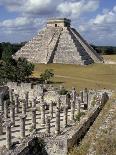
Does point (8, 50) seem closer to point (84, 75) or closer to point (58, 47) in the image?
point (84, 75)

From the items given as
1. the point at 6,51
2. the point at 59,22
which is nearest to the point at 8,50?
the point at 6,51

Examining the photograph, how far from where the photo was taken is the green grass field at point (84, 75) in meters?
57.0

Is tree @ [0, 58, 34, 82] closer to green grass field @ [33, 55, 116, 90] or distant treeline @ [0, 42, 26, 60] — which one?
distant treeline @ [0, 42, 26, 60]

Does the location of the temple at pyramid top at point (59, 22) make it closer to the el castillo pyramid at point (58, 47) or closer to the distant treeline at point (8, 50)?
the el castillo pyramid at point (58, 47)

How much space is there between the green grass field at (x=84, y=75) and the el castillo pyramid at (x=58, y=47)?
16.0 feet

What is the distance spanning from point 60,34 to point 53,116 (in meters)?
65.6

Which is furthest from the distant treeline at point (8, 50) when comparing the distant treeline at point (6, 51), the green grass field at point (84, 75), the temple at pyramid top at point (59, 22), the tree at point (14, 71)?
the temple at pyramid top at point (59, 22)

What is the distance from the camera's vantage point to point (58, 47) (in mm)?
93812

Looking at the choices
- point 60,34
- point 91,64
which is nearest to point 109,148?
point 91,64

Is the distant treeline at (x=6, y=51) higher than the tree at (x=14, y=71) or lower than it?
higher

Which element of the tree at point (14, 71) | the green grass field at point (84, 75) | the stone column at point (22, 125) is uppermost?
the tree at point (14, 71)

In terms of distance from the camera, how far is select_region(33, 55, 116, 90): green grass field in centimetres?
5703

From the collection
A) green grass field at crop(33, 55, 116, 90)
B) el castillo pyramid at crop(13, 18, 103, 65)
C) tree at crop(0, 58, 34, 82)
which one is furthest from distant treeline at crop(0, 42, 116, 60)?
green grass field at crop(33, 55, 116, 90)

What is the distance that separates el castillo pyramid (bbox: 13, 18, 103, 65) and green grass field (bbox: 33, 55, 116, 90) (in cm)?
488
